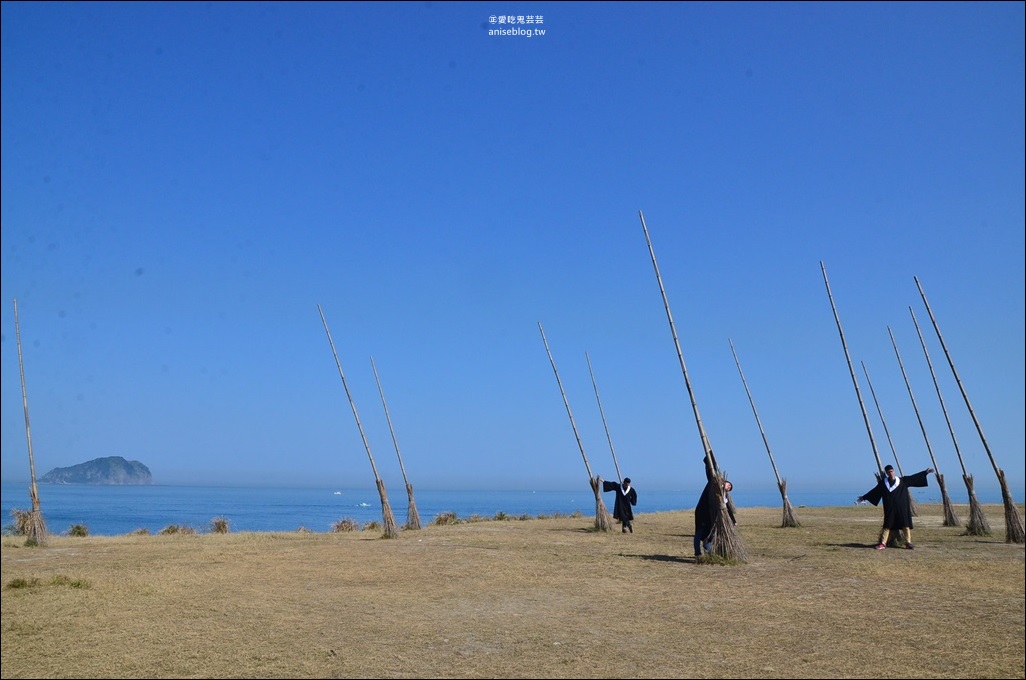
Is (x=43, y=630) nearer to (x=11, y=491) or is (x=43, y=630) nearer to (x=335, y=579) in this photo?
(x=335, y=579)

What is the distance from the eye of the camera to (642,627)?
770 cm

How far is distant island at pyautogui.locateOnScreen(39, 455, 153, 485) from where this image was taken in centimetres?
1411

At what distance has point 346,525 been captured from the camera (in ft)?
80.8

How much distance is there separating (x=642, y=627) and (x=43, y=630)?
19.8ft

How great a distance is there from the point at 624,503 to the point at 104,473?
472 inches

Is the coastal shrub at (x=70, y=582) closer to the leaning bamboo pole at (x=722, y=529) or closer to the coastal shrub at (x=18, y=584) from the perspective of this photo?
the coastal shrub at (x=18, y=584)

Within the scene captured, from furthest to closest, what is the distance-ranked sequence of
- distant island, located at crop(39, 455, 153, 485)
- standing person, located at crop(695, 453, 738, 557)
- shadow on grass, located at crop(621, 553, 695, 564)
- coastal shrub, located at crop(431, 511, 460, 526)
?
coastal shrub, located at crop(431, 511, 460, 526), distant island, located at crop(39, 455, 153, 485), shadow on grass, located at crop(621, 553, 695, 564), standing person, located at crop(695, 453, 738, 557)

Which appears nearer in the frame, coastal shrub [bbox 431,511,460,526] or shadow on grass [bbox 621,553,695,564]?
shadow on grass [bbox 621,553,695,564]

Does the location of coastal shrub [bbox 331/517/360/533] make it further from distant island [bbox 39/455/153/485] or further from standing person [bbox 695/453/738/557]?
standing person [bbox 695/453/738/557]

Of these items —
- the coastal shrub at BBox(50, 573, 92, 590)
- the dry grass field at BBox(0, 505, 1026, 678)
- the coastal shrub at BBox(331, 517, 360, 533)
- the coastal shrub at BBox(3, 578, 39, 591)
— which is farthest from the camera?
the coastal shrub at BBox(331, 517, 360, 533)

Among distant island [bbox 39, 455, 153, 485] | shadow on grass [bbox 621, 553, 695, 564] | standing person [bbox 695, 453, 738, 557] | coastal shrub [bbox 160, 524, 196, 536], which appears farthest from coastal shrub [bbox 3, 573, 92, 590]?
coastal shrub [bbox 160, 524, 196, 536]

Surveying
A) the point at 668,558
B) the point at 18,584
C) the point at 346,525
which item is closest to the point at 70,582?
the point at 18,584

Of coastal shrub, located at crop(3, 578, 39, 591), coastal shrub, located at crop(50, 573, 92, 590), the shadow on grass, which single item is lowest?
the shadow on grass

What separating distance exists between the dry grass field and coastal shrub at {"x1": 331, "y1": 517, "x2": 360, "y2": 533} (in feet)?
31.3
